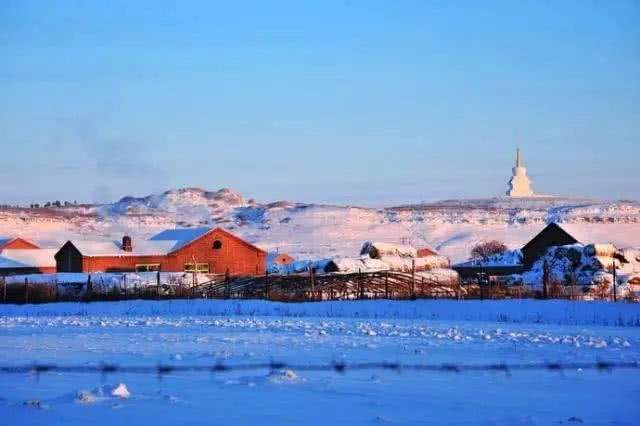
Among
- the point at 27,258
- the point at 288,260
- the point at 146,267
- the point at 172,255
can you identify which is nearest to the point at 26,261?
the point at 27,258

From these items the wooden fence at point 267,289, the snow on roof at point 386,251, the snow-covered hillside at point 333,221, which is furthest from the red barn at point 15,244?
the wooden fence at point 267,289

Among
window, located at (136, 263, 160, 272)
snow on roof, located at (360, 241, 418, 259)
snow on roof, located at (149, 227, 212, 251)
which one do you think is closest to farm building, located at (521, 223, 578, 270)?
snow on roof, located at (360, 241, 418, 259)

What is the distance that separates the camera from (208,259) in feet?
201

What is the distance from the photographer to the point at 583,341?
18.1 metres

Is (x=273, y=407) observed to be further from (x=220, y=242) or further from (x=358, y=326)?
(x=220, y=242)

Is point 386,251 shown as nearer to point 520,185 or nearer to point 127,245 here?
A: point 127,245

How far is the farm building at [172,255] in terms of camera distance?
5931cm

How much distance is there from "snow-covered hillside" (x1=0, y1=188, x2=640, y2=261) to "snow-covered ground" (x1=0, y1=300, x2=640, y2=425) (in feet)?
174

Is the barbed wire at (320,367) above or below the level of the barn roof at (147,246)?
below

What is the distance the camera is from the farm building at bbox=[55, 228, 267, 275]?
59.3m

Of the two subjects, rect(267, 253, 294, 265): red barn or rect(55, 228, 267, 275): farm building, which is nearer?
rect(55, 228, 267, 275): farm building

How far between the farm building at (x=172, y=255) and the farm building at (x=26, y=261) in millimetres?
3030

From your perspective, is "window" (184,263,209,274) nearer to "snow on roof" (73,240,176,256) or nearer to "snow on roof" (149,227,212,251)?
"snow on roof" (149,227,212,251)

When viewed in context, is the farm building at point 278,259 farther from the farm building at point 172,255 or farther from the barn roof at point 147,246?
the barn roof at point 147,246
